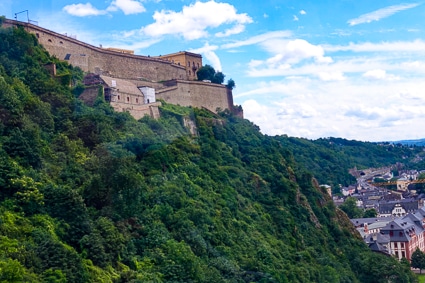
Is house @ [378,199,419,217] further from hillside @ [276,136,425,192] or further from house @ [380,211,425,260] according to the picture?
house @ [380,211,425,260]

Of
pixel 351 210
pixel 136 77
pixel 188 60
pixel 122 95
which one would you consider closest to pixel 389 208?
pixel 351 210

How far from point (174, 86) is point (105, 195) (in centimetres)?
2037

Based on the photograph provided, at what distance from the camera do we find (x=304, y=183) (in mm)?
41156

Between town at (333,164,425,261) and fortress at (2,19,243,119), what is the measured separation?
15051 mm

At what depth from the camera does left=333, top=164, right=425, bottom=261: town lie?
50625 millimetres

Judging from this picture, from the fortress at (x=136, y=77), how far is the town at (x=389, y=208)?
15051 mm

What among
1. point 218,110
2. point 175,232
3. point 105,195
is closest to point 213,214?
point 175,232

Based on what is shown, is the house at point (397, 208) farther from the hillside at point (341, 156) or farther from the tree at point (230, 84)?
the tree at point (230, 84)

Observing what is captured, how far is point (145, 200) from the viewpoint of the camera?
25234 millimetres

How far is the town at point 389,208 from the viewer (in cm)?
5062

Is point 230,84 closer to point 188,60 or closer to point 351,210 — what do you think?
point 188,60

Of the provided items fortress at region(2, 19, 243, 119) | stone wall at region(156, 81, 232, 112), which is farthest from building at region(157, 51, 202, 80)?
stone wall at region(156, 81, 232, 112)

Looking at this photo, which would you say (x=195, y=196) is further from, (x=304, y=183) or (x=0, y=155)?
(x=304, y=183)

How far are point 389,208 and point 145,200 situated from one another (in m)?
49.1
